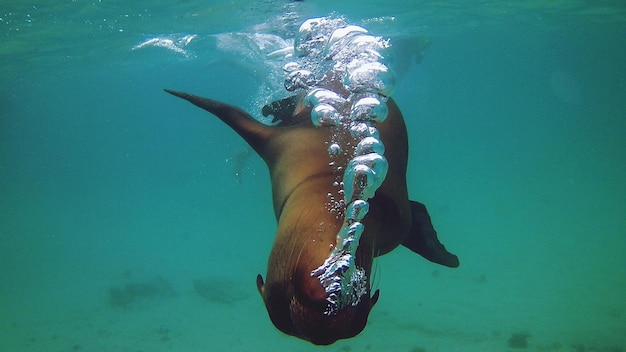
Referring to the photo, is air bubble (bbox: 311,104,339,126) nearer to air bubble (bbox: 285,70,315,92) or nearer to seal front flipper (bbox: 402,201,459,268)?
seal front flipper (bbox: 402,201,459,268)

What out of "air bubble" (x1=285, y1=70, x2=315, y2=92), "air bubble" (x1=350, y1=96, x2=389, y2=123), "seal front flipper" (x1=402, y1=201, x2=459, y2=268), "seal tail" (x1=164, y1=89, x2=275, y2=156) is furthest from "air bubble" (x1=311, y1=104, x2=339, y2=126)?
"air bubble" (x1=285, y1=70, x2=315, y2=92)

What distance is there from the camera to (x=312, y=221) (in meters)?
1.58

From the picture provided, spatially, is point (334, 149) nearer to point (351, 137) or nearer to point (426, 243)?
point (351, 137)

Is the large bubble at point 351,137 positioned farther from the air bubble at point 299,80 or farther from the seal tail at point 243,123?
the seal tail at point 243,123

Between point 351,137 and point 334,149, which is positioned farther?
point 351,137

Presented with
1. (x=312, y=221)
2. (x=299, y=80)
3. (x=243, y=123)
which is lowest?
(x=299, y=80)

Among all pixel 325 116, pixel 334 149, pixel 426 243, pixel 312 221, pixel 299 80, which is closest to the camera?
pixel 312 221

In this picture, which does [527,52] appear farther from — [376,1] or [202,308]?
[202,308]

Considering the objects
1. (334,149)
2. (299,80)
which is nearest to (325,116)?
(334,149)

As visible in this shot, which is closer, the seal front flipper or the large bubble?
the large bubble

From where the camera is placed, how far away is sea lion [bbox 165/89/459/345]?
1.36 meters

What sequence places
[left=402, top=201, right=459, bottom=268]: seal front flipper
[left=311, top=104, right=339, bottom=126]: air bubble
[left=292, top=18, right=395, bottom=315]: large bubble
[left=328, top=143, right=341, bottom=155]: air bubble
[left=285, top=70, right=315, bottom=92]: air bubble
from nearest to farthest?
[left=292, top=18, right=395, bottom=315]: large bubble < [left=328, top=143, right=341, bottom=155]: air bubble < [left=311, top=104, right=339, bottom=126]: air bubble < [left=402, top=201, right=459, bottom=268]: seal front flipper < [left=285, top=70, right=315, bottom=92]: air bubble

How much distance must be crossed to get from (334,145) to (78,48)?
2017 cm

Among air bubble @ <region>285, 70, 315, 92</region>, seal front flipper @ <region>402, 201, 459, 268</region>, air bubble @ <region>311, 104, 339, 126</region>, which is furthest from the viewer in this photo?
air bubble @ <region>285, 70, 315, 92</region>
